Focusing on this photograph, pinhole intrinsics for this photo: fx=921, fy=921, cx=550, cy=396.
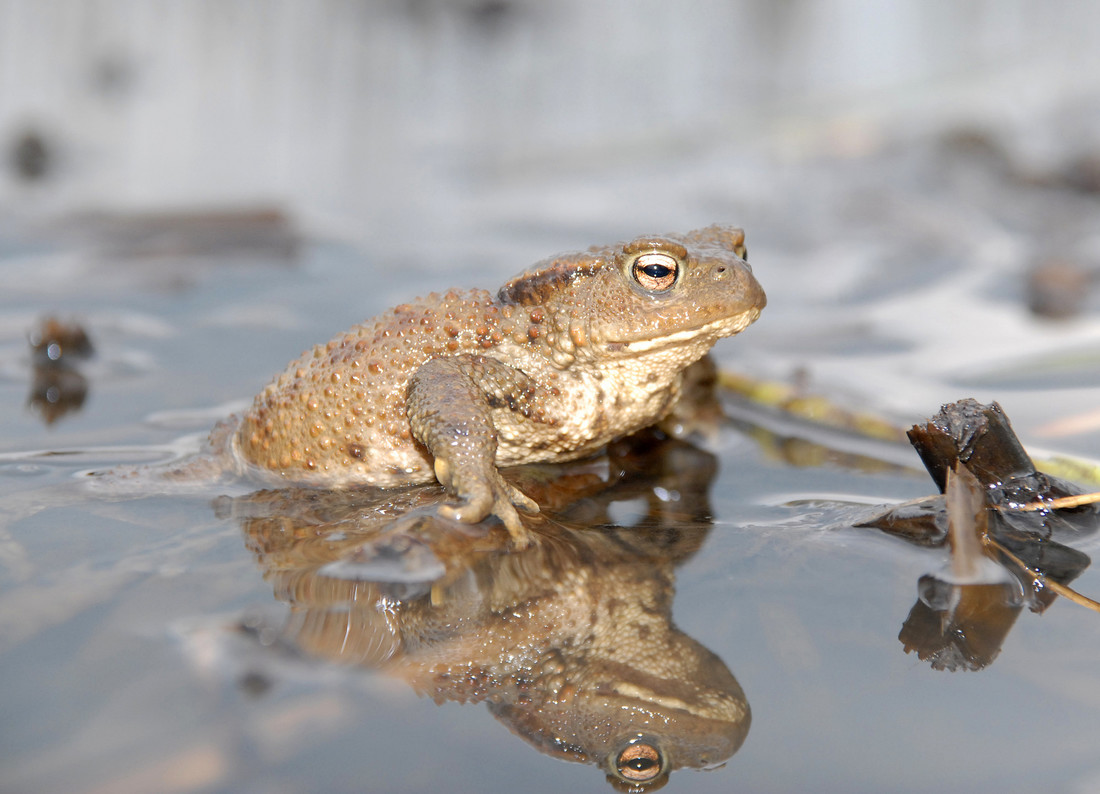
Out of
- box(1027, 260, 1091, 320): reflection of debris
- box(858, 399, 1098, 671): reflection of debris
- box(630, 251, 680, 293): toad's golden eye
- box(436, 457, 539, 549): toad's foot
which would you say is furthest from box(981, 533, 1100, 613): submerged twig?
box(1027, 260, 1091, 320): reflection of debris

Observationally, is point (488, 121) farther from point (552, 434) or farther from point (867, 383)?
point (552, 434)

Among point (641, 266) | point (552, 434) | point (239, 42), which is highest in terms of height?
point (239, 42)

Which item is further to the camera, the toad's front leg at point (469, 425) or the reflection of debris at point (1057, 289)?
the reflection of debris at point (1057, 289)

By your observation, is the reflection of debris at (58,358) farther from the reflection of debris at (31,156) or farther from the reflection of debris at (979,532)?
the reflection of debris at (31,156)

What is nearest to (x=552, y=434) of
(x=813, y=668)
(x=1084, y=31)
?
(x=813, y=668)

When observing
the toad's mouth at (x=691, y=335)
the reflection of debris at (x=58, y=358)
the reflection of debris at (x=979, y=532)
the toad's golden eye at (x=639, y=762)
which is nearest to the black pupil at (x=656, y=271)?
the toad's mouth at (x=691, y=335)

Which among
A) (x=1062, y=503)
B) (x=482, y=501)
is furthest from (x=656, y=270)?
(x=1062, y=503)

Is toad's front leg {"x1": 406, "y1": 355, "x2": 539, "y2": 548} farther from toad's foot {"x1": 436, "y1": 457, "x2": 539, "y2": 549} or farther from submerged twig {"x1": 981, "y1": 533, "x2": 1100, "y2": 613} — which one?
submerged twig {"x1": 981, "y1": 533, "x2": 1100, "y2": 613}
